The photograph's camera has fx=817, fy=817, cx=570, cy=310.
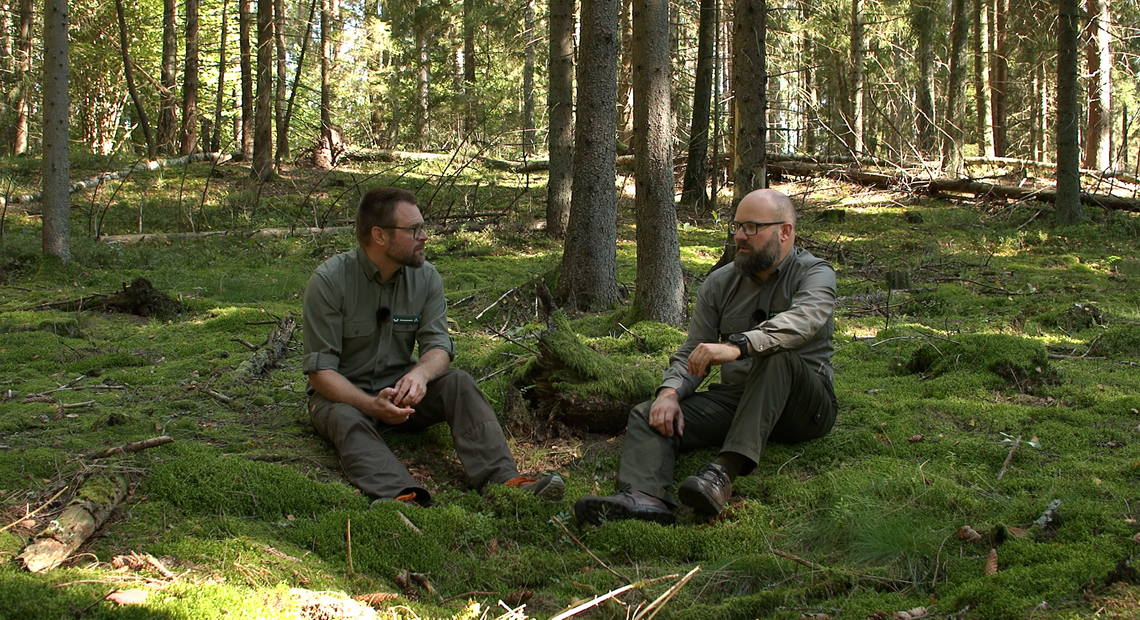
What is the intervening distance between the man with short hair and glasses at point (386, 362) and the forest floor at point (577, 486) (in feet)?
0.70

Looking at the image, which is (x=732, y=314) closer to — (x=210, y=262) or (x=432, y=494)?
(x=432, y=494)

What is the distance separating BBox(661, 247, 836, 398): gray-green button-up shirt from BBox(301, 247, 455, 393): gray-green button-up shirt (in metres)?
1.40

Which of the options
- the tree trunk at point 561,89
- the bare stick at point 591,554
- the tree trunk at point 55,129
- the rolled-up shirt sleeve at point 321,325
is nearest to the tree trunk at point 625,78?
the tree trunk at point 561,89

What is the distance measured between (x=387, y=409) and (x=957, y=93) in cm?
1862

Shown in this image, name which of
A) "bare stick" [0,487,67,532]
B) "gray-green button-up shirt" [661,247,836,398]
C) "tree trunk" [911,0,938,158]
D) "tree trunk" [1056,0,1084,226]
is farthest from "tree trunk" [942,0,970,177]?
"bare stick" [0,487,67,532]

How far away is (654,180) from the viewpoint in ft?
23.7

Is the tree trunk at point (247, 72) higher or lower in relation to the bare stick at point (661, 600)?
higher

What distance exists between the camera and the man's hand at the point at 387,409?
14.1ft

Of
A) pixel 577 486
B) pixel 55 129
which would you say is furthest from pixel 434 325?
pixel 55 129

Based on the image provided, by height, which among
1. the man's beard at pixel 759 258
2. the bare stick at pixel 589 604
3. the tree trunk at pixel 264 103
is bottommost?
the bare stick at pixel 589 604

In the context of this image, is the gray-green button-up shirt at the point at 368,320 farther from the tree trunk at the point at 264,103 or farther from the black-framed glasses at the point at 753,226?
the tree trunk at the point at 264,103

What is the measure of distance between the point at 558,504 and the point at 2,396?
413cm

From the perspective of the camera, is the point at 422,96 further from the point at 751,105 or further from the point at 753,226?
the point at 753,226

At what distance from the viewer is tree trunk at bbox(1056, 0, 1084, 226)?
1265cm
